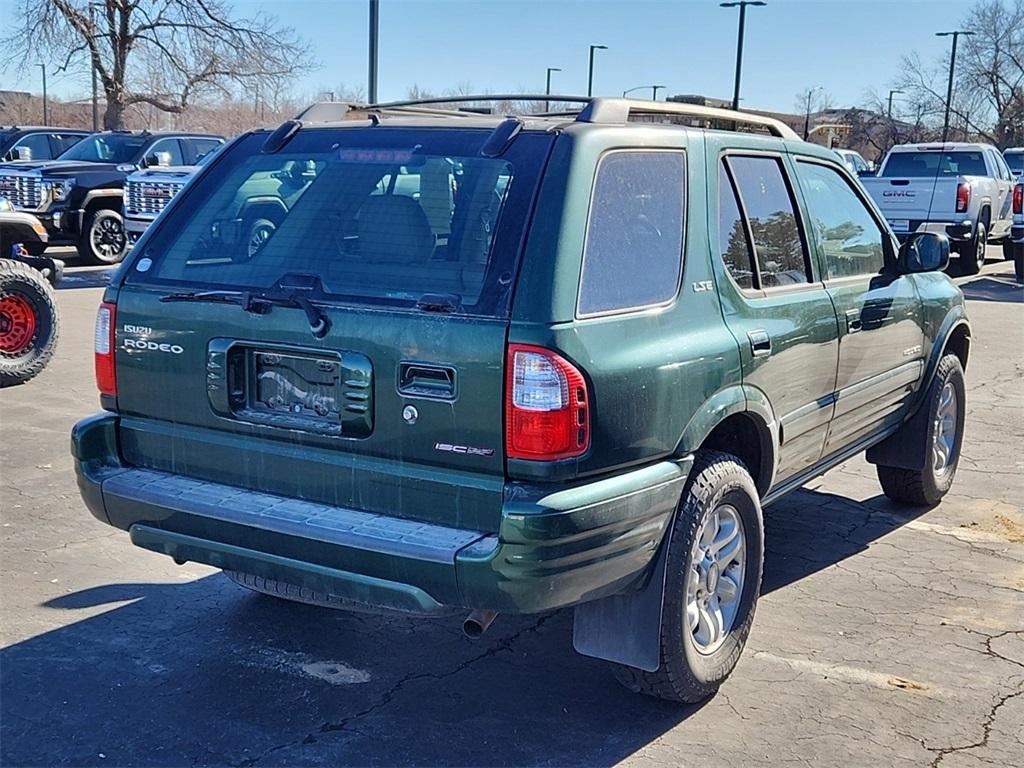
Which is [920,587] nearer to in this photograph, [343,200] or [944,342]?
[944,342]

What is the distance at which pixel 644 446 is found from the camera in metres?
3.24

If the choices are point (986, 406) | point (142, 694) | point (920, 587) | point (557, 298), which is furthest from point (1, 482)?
point (986, 406)

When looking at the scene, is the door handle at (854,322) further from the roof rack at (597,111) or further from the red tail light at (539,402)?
the red tail light at (539,402)

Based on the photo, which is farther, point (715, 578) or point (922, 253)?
point (922, 253)

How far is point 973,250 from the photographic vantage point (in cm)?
1798

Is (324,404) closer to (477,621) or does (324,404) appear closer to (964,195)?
(477,621)

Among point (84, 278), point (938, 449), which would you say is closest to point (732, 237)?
point (938, 449)

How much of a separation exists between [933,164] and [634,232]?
56.1 ft

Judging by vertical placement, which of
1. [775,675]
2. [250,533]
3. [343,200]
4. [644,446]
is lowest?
[775,675]

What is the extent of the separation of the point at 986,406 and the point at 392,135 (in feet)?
22.3

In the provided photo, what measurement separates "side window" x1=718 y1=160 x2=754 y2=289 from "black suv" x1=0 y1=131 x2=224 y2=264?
1384 centimetres

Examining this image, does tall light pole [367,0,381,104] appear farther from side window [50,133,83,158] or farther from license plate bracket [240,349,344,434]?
license plate bracket [240,349,344,434]

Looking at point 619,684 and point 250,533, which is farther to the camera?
point 619,684

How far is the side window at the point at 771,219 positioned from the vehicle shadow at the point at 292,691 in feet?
5.34
